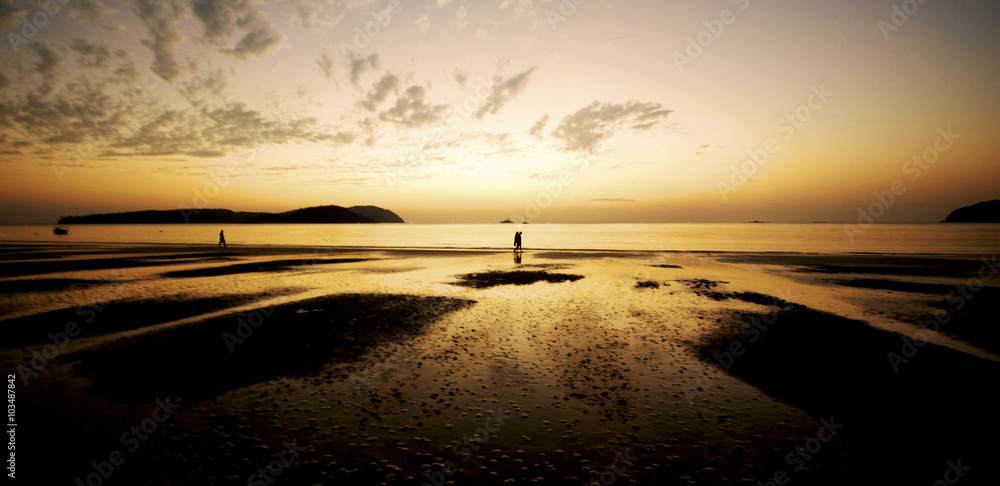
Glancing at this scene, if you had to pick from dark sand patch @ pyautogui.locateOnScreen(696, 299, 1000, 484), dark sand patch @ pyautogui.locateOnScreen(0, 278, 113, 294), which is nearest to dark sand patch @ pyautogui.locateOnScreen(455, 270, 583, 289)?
dark sand patch @ pyautogui.locateOnScreen(696, 299, 1000, 484)

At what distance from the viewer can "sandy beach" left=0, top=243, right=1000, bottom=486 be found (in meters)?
7.16

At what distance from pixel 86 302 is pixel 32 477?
767 inches

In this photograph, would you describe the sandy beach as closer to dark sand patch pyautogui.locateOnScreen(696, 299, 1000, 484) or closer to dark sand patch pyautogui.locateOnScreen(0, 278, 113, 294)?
dark sand patch pyautogui.locateOnScreen(696, 299, 1000, 484)

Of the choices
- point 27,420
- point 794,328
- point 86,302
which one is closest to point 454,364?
point 27,420

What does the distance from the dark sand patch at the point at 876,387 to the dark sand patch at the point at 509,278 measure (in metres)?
14.8

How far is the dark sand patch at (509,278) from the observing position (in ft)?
93.1

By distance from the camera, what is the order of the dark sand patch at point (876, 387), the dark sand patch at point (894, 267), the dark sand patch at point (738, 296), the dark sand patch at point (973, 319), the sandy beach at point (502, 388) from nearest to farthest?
the sandy beach at point (502, 388) → the dark sand patch at point (876, 387) → the dark sand patch at point (973, 319) → the dark sand patch at point (738, 296) → the dark sand patch at point (894, 267)

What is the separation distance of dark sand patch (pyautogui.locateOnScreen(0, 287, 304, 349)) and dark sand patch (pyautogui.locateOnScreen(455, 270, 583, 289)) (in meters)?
13.5

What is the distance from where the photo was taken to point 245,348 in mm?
13664

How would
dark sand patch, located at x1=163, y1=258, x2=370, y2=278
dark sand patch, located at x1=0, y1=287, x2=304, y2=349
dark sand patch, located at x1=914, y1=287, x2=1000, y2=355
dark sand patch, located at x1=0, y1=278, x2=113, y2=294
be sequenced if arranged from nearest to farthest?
1. dark sand patch, located at x1=914, y1=287, x2=1000, y2=355
2. dark sand patch, located at x1=0, y1=287, x2=304, y2=349
3. dark sand patch, located at x1=0, y1=278, x2=113, y2=294
4. dark sand patch, located at x1=163, y1=258, x2=370, y2=278

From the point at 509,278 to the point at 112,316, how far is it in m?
23.1

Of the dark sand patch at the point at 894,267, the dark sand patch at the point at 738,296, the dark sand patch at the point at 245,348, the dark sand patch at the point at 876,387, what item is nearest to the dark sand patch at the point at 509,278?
the dark sand patch at the point at 245,348

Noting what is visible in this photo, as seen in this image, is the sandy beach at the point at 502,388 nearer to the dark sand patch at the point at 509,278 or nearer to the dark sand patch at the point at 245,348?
the dark sand patch at the point at 245,348

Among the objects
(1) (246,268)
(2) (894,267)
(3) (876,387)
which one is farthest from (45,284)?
(2) (894,267)
